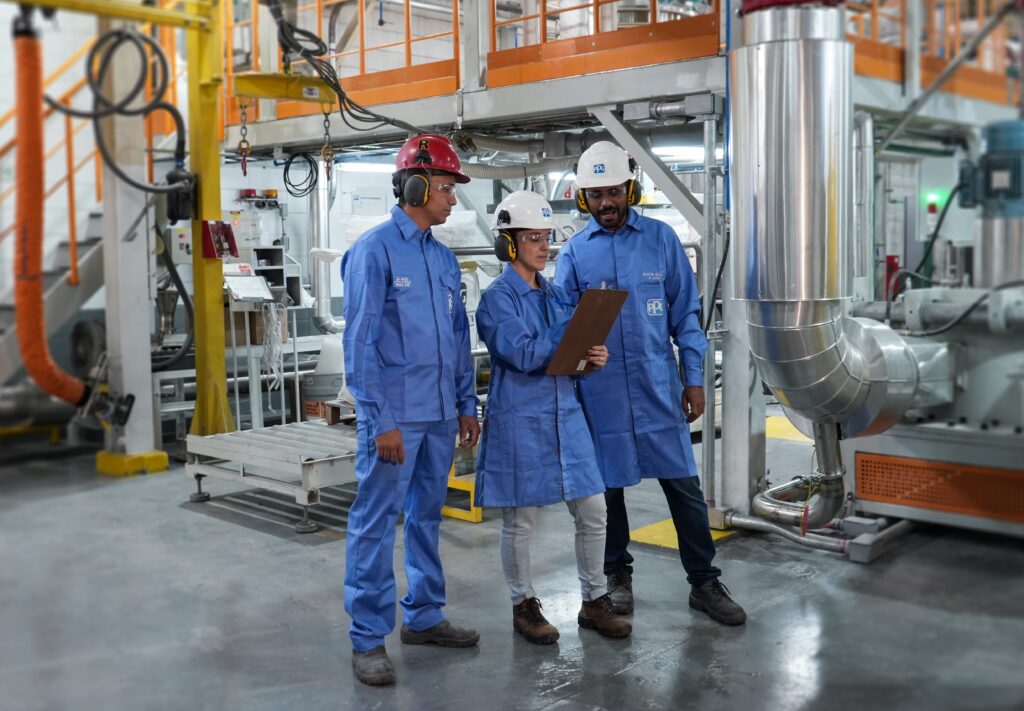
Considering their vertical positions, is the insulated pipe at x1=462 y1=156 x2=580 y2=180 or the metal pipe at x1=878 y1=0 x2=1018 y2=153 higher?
the insulated pipe at x1=462 y1=156 x2=580 y2=180

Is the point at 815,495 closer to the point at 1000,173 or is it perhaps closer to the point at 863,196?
the point at 863,196

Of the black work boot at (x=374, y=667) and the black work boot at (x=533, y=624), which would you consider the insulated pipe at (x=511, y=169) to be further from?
the black work boot at (x=374, y=667)

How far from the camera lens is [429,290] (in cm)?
379

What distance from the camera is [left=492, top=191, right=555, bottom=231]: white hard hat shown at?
3.94m

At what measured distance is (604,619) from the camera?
4078 mm

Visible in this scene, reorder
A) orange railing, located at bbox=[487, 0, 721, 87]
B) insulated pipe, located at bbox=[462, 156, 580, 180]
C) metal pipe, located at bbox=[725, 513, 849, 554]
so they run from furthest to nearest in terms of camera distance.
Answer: insulated pipe, located at bbox=[462, 156, 580, 180]
orange railing, located at bbox=[487, 0, 721, 87]
metal pipe, located at bbox=[725, 513, 849, 554]

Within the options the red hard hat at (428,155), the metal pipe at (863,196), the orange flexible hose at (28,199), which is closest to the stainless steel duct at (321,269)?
the red hard hat at (428,155)

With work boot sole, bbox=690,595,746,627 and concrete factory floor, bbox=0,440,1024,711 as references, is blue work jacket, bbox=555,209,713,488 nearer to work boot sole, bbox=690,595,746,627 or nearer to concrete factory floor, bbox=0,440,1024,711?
work boot sole, bbox=690,595,746,627

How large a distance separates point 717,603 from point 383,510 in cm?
152

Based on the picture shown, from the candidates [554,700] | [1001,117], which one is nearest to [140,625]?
[554,700]

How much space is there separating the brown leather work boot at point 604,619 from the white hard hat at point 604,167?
5.64ft

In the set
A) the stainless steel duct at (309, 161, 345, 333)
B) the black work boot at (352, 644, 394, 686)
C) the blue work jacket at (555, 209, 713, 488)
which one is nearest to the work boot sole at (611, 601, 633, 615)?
the blue work jacket at (555, 209, 713, 488)

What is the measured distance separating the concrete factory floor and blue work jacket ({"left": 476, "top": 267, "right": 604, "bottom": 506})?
0.65 m

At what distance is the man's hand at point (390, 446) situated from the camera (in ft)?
11.8
